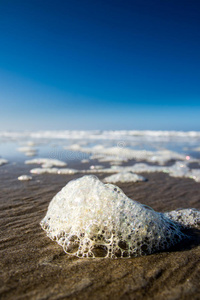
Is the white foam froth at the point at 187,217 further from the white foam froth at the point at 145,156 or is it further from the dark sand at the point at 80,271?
the white foam froth at the point at 145,156

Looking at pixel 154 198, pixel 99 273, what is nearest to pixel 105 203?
pixel 99 273

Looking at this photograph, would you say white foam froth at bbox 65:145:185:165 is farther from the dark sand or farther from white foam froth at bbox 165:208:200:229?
the dark sand

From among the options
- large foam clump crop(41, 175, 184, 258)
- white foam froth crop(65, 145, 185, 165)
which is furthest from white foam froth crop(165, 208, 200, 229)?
white foam froth crop(65, 145, 185, 165)

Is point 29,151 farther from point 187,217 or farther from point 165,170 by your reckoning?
point 187,217

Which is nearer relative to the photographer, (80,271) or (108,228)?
(80,271)

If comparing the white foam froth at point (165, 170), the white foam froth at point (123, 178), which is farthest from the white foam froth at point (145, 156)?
the white foam froth at point (123, 178)

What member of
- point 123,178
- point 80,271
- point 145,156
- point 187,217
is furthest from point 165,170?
point 80,271

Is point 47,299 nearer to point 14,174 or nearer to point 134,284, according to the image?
point 134,284

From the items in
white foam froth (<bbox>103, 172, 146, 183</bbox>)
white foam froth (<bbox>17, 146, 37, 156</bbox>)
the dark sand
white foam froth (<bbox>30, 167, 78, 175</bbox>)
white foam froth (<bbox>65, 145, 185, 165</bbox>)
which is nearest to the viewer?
the dark sand
